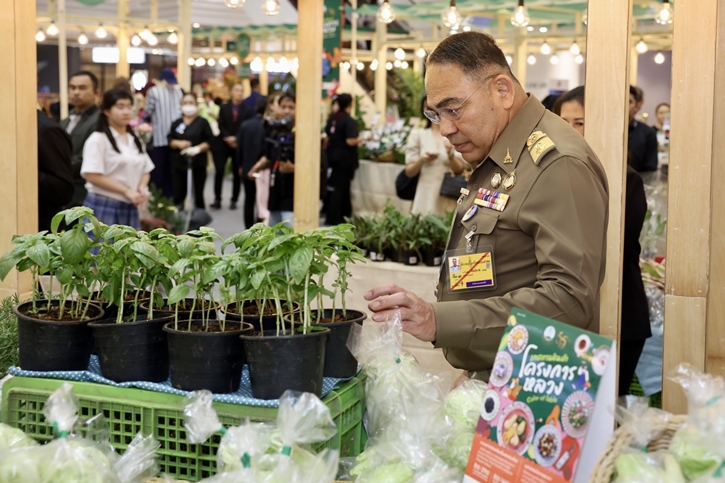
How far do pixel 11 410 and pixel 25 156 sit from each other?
1.88m

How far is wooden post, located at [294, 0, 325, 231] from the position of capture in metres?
4.33

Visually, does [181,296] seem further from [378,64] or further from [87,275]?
[378,64]

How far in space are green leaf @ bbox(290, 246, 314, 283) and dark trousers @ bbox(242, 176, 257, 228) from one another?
26.7 ft

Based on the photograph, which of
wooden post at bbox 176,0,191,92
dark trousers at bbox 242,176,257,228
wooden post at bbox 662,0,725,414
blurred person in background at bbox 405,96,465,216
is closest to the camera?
wooden post at bbox 662,0,725,414

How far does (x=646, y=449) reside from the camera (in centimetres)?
143

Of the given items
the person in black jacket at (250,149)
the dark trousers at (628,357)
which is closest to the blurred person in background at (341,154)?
the person in black jacket at (250,149)

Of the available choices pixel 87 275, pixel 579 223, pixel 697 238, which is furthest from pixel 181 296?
pixel 697 238

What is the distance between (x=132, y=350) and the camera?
1.75 metres

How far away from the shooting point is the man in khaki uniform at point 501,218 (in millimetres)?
1929

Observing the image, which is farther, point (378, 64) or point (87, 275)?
point (378, 64)

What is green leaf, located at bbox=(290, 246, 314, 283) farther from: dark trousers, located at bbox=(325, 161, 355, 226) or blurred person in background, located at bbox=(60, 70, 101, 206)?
dark trousers, located at bbox=(325, 161, 355, 226)

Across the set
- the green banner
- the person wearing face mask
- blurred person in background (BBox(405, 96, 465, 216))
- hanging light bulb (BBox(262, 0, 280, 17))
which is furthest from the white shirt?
the green banner

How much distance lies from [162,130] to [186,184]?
87 centimetres

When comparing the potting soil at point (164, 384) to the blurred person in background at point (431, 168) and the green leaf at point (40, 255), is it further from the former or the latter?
the blurred person in background at point (431, 168)
